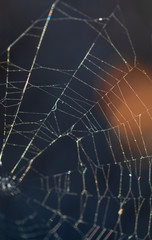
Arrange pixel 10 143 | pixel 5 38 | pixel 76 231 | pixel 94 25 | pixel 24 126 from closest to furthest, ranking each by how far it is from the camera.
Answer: pixel 94 25 → pixel 5 38 → pixel 24 126 → pixel 10 143 → pixel 76 231

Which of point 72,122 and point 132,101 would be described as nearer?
point 132,101

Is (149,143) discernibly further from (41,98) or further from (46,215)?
(46,215)

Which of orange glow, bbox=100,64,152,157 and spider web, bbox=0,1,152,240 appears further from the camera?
orange glow, bbox=100,64,152,157

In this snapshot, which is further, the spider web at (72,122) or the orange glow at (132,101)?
the orange glow at (132,101)

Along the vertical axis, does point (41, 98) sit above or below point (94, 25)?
below

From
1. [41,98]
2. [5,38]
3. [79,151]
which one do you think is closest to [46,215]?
[79,151]

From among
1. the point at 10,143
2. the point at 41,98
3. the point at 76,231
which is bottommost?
the point at 76,231

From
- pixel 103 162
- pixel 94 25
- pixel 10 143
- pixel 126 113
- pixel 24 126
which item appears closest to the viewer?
pixel 94 25

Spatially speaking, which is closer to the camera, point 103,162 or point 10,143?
point 10,143
